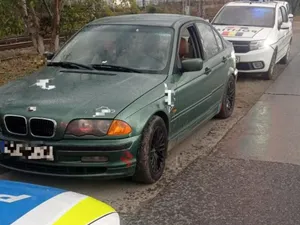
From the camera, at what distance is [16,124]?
4.32 metres

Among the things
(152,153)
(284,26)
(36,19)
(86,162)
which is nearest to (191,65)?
(152,153)

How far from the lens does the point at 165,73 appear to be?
5109 millimetres

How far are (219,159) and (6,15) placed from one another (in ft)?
20.6

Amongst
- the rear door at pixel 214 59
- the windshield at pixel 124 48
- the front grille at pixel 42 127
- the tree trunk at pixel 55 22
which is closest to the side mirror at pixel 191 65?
the windshield at pixel 124 48

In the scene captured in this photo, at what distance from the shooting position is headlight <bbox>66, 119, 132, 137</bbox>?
13.6 ft

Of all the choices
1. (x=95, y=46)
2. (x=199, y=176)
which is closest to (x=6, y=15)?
(x=95, y=46)

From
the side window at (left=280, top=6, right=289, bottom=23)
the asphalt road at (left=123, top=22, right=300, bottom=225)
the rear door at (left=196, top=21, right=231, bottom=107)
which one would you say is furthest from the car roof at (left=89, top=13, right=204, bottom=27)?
the side window at (left=280, top=6, right=289, bottom=23)

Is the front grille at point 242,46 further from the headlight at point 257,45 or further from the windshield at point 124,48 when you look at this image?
the windshield at point 124,48

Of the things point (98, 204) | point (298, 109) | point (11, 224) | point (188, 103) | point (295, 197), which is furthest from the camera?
point (298, 109)

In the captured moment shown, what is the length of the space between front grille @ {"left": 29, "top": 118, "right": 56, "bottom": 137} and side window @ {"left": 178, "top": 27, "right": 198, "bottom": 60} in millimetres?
1929

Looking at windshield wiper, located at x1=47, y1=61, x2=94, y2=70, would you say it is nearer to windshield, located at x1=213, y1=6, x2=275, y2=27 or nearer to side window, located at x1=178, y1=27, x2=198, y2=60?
side window, located at x1=178, y1=27, x2=198, y2=60

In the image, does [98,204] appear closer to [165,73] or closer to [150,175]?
[150,175]

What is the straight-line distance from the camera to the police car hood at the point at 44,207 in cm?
214

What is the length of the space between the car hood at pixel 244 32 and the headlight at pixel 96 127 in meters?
6.40
